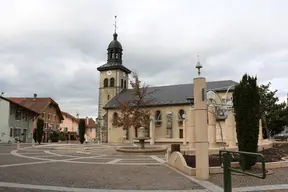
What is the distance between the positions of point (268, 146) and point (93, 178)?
17.3 m

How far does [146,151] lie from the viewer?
1920cm

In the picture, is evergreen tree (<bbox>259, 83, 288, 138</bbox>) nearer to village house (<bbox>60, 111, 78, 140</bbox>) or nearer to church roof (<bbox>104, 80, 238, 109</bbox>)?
church roof (<bbox>104, 80, 238, 109</bbox>)

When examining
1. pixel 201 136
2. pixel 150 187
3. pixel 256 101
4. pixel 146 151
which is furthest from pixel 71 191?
pixel 146 151

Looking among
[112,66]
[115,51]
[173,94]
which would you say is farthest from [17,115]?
[173,94]

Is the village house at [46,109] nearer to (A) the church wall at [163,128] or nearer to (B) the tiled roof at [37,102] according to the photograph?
(B) the tiled roof at [37,102]

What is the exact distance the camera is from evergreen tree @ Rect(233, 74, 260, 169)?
10.4m

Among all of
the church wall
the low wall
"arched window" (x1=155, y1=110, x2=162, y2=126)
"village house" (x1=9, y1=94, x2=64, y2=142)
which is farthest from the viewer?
"village house" (x1=9, y1=94, x2=64, y2=142)

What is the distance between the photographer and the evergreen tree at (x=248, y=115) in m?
10.4

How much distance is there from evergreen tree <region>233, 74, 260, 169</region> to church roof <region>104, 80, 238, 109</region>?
30.8m

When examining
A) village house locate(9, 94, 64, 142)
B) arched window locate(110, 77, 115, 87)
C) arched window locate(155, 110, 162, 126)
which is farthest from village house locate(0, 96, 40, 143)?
arched window locate(155, 110, 162, 126)

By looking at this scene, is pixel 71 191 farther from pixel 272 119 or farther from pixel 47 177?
pixel 272 119

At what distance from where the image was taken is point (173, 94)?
1820 inches

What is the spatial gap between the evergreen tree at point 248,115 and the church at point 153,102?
25214mm

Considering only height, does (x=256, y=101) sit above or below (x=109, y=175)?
above
